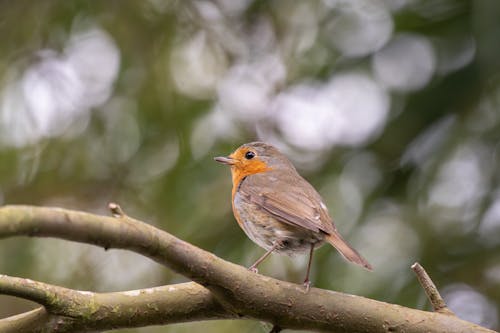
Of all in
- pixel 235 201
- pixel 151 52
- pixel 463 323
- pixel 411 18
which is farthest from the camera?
pixel 151 52

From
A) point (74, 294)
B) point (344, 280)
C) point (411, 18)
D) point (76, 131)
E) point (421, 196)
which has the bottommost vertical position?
point (74, 294)

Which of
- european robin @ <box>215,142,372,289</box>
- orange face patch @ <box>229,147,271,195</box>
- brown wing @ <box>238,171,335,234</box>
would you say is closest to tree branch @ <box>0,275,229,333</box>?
european robin @ <box>215,142,372,289</box>

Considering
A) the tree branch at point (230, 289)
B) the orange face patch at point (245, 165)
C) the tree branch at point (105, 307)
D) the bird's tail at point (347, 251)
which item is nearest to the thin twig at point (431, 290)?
the tree branch at point (230, 289)

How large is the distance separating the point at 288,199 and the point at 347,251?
0.64m

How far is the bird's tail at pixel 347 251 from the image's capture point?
3.01 metres

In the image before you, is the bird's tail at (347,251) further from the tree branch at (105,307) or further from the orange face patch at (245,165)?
the orange face patch at (245,165)

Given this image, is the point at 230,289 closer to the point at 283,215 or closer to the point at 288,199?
the point at 283,215

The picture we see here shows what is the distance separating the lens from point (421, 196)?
4352 mm

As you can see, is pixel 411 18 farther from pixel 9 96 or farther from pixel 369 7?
pixel 9 96

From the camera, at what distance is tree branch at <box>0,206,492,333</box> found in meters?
1.77

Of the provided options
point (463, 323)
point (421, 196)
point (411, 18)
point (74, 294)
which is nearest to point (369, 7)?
point (411, 18)

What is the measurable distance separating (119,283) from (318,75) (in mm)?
1759

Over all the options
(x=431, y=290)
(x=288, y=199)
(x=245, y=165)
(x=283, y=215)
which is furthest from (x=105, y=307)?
(x=245, y=165)

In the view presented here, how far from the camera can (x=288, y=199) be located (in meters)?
3.70
